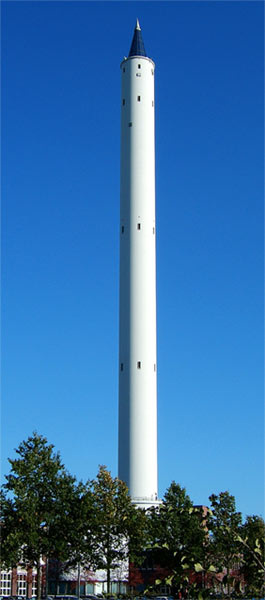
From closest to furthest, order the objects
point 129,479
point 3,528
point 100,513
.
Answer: point 3,528 → point 100,513 → point 129,479

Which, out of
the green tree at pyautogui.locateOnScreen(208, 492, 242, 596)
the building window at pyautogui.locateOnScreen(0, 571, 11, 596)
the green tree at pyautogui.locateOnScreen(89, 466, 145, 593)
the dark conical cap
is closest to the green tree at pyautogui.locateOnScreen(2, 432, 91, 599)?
the green tree at pyautogui.locateOnScreen(89, 466, 145, 593)

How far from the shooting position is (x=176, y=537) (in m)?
69.4

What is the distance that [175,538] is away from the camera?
228ft

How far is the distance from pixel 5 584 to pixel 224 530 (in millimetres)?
34247

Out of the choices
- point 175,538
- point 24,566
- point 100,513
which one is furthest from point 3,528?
point 175,538

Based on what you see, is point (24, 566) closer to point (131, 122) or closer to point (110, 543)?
point (110, 543)

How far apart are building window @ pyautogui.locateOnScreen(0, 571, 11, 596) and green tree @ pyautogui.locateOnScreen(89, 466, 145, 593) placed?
25703mm

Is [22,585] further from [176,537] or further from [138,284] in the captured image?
[138,284]

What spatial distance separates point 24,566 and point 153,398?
91.9ft

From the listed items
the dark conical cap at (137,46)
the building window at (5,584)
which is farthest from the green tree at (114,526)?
the dark conical cap at (137,46)

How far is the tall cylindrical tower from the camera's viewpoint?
8338 centimetres

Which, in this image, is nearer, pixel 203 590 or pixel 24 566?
pixel 203 590

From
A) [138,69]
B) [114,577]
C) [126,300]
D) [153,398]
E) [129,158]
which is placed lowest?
[114,577]

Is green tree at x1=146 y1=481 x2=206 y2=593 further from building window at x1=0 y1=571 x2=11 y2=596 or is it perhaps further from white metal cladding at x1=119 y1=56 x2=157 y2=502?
building window at x1=0 y1=571 x2=11 y2=596
